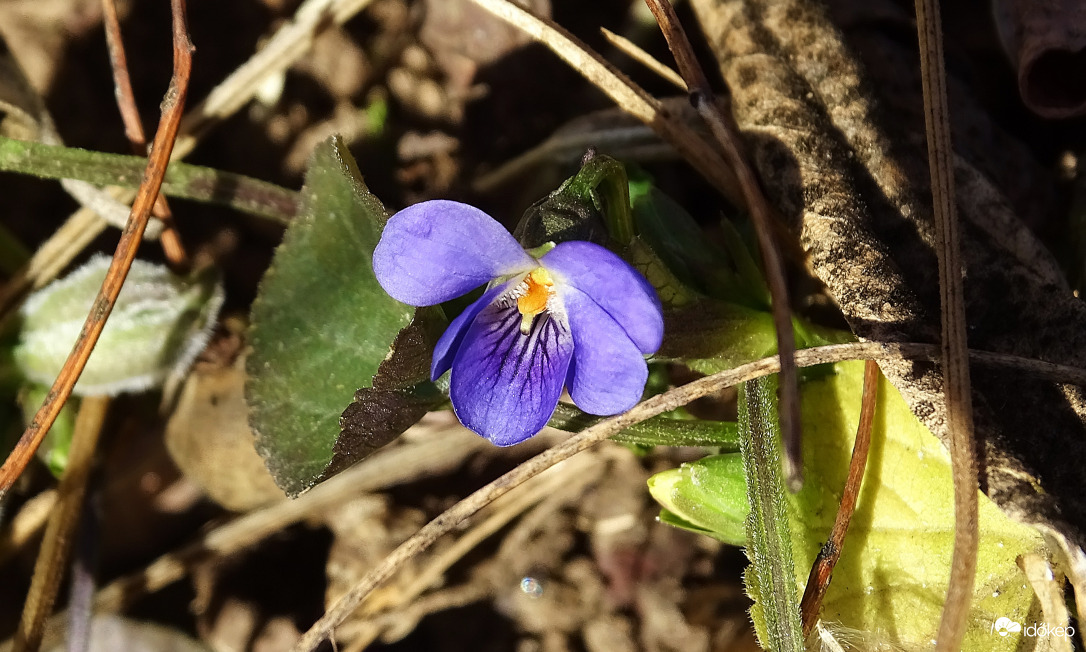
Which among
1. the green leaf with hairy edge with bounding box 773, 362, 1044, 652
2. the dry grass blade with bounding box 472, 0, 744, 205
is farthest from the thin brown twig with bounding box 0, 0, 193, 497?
the green leaf with hairy edge with bounding box 773, 362, 1044, 652

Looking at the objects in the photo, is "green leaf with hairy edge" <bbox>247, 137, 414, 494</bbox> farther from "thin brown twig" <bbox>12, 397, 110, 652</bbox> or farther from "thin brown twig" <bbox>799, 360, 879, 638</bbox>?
"thin brown twig" <bbox>799, 360, 879, 638</bbox>

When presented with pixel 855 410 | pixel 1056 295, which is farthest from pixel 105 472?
pixel 1056 295

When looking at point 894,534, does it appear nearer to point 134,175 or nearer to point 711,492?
point 711,492

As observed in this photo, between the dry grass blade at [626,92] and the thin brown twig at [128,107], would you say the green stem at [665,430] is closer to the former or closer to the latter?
the dry grass blade at [626,92]

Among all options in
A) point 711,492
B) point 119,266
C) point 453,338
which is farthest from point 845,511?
point 119,266

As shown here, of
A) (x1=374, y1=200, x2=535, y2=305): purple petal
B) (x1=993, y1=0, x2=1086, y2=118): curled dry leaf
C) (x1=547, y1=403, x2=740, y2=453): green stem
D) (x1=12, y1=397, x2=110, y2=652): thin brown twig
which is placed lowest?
(x1=12, y1=397, x2=110, y2=652): thin brown twig

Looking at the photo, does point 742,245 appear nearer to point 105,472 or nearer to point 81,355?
point 81,355

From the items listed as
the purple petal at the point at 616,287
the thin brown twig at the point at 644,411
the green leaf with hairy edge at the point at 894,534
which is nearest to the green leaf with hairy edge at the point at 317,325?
the thin brown twig at the point at 644,411
